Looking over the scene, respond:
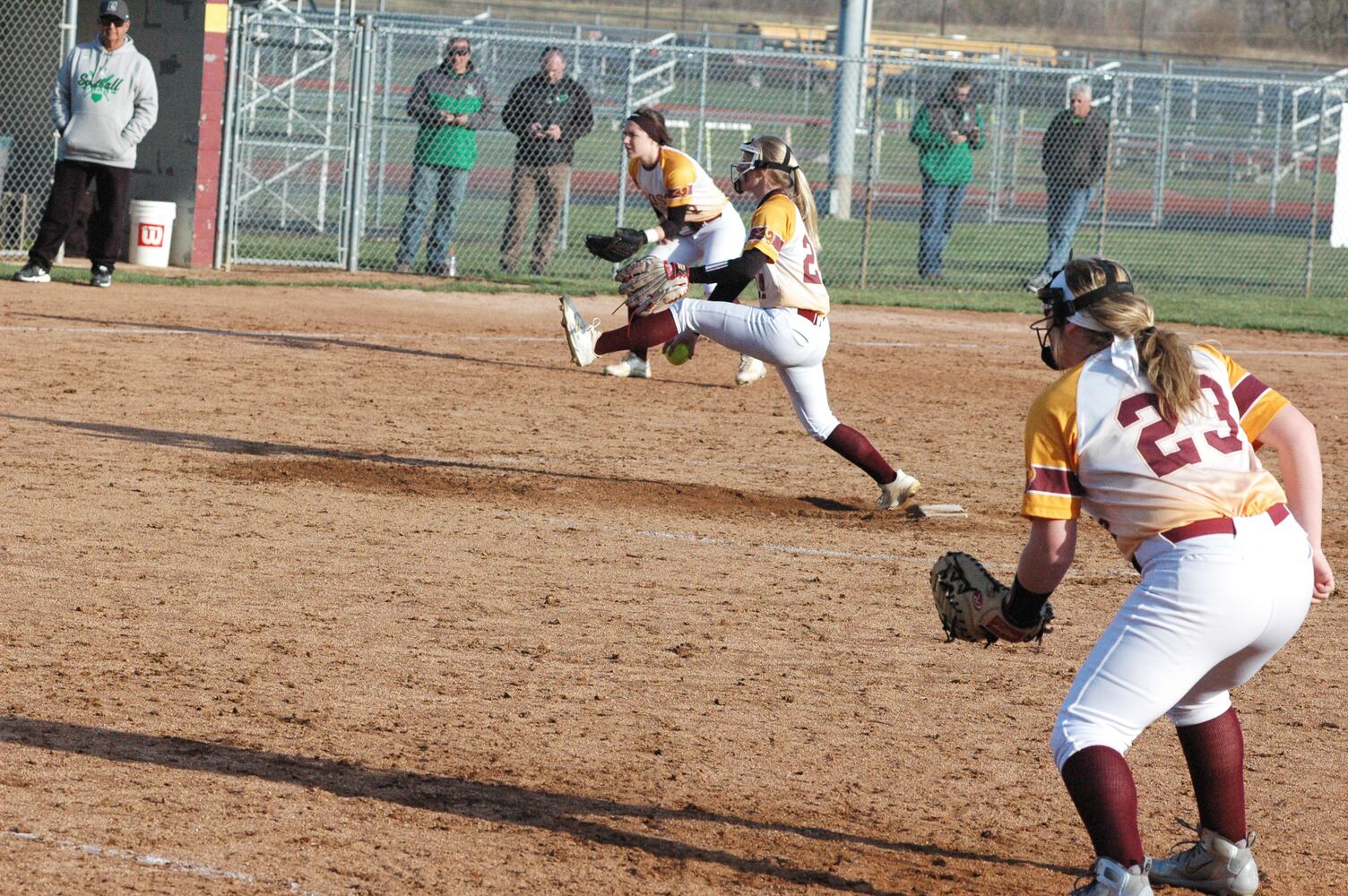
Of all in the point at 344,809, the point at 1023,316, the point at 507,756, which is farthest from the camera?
the point at 1023,316

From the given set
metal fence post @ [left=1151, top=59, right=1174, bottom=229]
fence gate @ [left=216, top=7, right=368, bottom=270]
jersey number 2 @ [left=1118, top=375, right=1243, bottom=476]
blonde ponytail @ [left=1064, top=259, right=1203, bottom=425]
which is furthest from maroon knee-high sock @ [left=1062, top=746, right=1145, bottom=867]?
metal fence post @ [left=1151, top=59, right=1174, bottom=229]

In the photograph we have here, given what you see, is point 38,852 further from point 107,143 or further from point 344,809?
point 107,143

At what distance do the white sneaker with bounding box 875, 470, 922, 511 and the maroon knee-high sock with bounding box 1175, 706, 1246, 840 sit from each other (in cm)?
435

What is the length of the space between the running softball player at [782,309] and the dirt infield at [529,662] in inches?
16.9

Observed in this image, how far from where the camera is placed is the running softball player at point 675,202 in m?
10.6

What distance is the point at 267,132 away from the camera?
18609mm

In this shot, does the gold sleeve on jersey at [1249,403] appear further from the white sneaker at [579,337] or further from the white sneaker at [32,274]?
the white sneaker at [32,274]

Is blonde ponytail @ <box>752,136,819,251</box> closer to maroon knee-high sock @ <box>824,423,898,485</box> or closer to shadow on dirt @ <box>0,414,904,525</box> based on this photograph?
maroon knee-high sock @ <box>824,423,898,485</box>

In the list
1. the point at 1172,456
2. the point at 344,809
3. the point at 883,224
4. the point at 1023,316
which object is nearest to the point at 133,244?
the point at 1023,316

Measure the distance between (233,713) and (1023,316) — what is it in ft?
42.9

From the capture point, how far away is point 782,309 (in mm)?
8406

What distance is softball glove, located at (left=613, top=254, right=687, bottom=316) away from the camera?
871 cm

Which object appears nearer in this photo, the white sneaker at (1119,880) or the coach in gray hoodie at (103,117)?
the white sneaker at (1119,880)

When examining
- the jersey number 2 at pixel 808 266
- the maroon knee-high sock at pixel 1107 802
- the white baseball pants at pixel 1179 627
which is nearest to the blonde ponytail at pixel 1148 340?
the white baseball pants at pixel 1179 627
